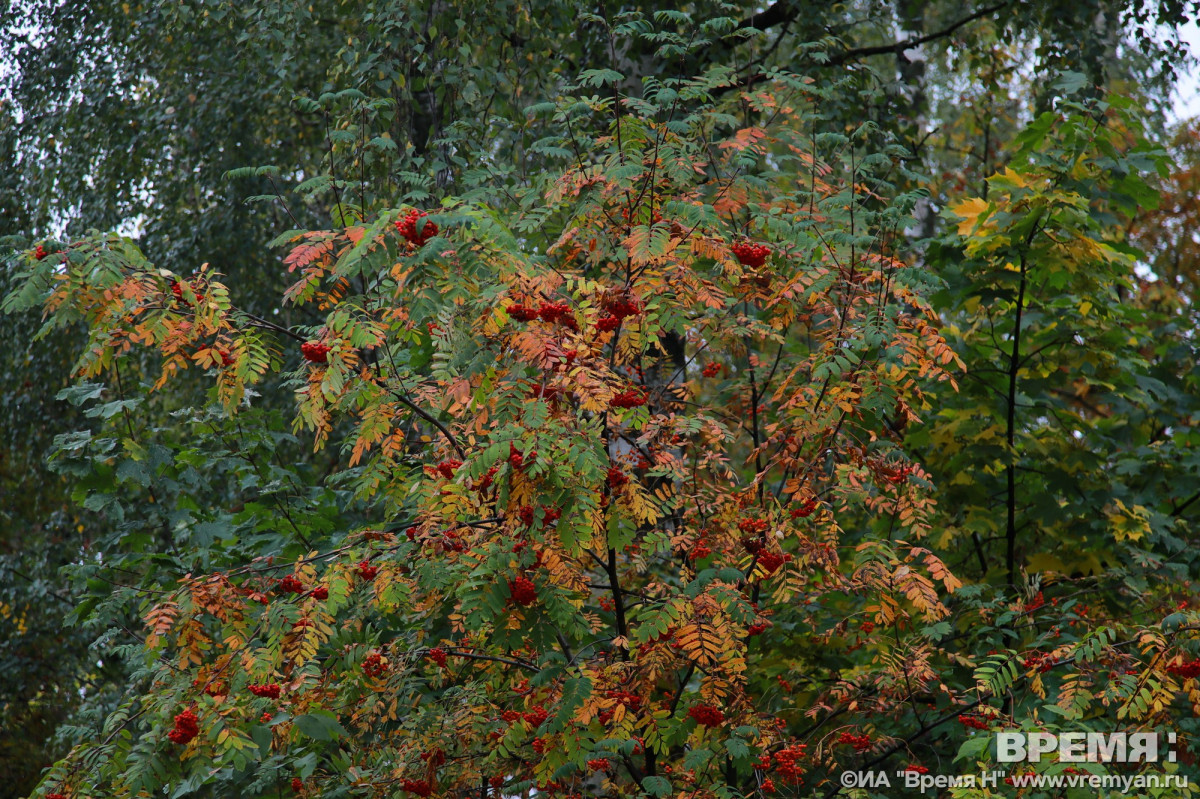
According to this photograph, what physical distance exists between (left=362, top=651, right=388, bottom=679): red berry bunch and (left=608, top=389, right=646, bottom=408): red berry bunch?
4.25 feet

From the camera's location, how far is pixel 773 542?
3.59m

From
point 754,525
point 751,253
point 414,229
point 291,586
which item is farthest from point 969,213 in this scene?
point 291,586

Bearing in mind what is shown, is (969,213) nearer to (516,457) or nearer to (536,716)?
(516,457)

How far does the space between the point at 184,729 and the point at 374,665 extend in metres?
0.68

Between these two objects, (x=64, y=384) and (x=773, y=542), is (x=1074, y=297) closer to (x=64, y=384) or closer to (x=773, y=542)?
(x=773, y=542)

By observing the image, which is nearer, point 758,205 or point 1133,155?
point 758,205

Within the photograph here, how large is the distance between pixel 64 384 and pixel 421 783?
6011mm

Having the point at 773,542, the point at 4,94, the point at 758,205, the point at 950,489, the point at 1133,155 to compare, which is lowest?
the point at 773,542

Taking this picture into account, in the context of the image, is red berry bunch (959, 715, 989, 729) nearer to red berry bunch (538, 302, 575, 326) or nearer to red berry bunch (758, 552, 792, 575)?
red berry bunch (758, 552, 792, 575)

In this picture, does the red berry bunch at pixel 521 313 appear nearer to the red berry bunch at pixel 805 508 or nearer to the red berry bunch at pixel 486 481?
the red berry bunch at pixel 486 481

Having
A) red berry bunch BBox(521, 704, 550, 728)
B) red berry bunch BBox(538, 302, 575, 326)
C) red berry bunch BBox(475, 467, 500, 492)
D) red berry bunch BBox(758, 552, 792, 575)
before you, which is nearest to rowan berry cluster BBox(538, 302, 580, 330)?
red berry bunch BBox(538, 302, 575, 326)

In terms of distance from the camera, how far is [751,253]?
3471 millimetres

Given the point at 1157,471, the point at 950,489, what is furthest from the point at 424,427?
the point at 1157,471

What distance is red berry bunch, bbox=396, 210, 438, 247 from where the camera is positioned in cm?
310
